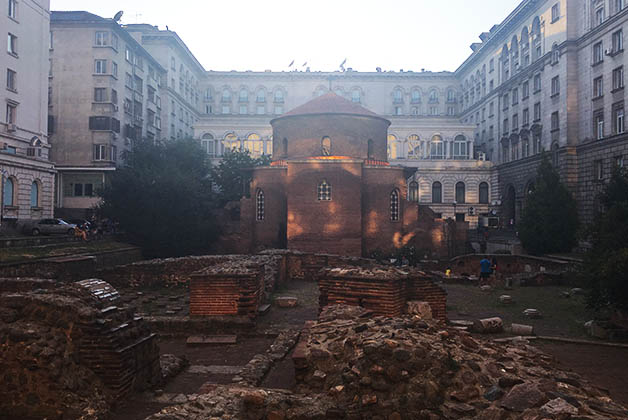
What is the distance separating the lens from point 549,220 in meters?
27.4

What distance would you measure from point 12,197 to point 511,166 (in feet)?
122

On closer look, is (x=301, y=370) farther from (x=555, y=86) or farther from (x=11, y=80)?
(x=555, y=86)

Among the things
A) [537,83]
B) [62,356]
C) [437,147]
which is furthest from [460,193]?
[62,356]

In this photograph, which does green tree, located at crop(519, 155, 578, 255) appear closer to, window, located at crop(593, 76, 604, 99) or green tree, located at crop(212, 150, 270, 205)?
window, located at crop(593, 76, 604, 99)

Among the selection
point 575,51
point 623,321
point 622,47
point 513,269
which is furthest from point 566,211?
point 623,321

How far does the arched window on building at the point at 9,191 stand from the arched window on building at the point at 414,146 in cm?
3563

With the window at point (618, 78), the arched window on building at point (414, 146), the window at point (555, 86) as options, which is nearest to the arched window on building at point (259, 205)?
the window at point (618, 78)

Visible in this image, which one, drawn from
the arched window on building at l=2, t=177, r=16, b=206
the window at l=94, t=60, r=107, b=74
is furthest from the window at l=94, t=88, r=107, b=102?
the arched window on building at l=2, t=177, r=16, b=206

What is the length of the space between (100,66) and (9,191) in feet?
50.0

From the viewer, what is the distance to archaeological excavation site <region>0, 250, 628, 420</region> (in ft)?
14.1

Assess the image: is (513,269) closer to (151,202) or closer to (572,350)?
(572,350)

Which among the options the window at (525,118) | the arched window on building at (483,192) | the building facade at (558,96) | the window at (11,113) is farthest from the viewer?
the arched window on building at (483,192)

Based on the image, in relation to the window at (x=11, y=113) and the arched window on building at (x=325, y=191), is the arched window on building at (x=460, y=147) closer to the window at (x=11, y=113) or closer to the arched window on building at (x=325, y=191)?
the arched window on building at (x=325, y=191)

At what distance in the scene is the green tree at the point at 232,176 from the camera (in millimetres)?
38375
